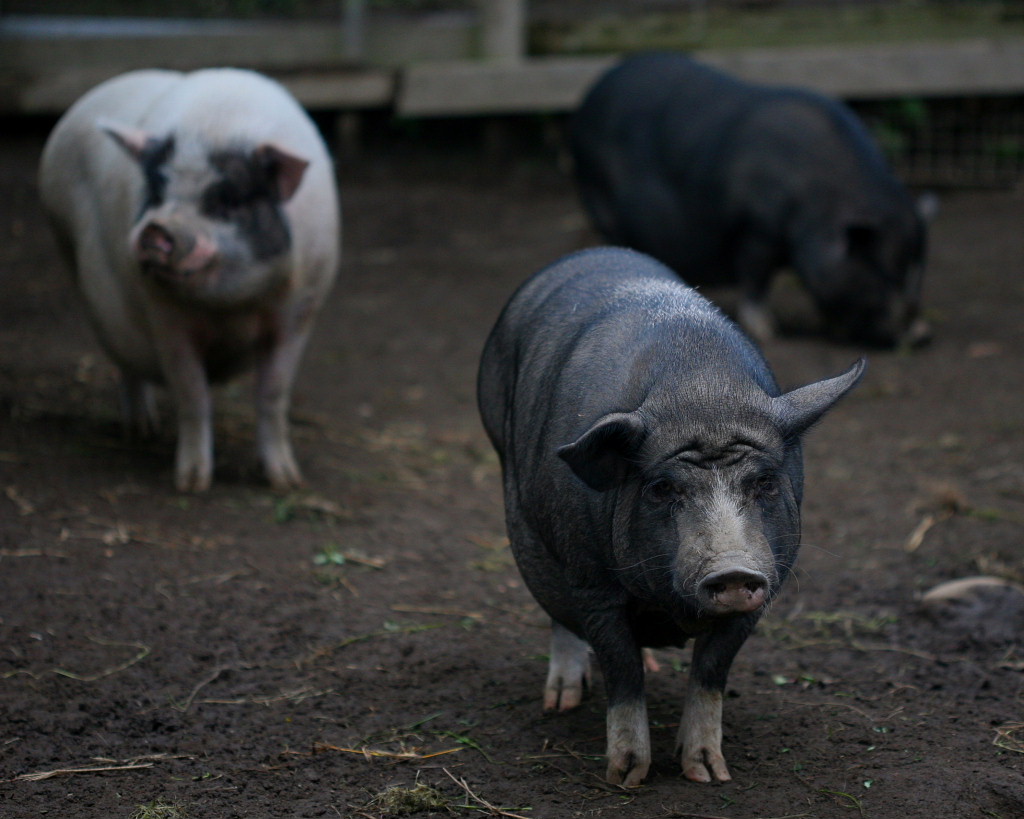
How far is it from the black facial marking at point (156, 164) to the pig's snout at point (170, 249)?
0.20 metres

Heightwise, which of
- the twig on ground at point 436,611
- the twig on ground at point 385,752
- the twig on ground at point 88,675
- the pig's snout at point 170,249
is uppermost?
the pig's snout at point 170,249

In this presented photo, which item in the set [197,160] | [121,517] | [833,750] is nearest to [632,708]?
[833,750]

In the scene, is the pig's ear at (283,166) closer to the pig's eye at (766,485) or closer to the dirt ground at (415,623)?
the dirt ground at (415,623)

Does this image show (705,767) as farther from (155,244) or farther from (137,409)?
(137,409)

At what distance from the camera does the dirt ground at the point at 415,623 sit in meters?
3.26

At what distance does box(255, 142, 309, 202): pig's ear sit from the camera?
4.93 m

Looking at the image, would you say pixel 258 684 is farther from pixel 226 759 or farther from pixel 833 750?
pixel 833 750

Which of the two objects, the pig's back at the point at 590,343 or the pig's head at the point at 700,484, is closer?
the pig's head at the point at 700,484

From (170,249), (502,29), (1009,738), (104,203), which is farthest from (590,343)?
(502,29)

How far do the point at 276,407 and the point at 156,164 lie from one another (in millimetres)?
1102

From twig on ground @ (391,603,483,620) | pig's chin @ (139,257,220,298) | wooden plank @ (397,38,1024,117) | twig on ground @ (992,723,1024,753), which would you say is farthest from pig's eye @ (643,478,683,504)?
wooden plank @ (397,38,1024,117)

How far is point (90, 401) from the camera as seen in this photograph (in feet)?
21.3

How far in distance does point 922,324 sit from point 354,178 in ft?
17.4

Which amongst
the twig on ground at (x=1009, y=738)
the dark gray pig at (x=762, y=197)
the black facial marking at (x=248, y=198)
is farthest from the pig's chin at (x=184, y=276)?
the dark gray pig at (x=762, y=197)
